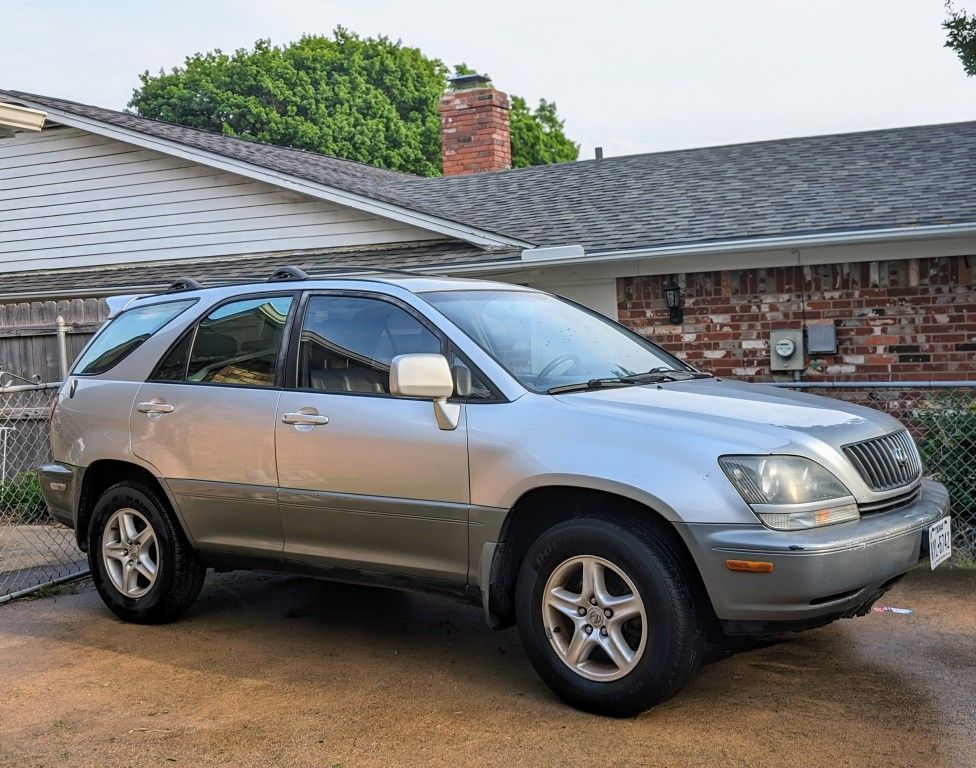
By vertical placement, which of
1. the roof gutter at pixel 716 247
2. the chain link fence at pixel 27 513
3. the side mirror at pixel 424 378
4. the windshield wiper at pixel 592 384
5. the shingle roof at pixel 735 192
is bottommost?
the chain link fence at pixel 27 513

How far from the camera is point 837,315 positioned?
10.9 m

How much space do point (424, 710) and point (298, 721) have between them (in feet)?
1.71

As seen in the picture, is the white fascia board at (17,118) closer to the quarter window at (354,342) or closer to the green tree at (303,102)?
the quarter window at (354,342)

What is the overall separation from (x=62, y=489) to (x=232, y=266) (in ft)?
22.2

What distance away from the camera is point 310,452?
533 centimetres

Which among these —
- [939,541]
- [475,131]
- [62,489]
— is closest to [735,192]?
[475,131]

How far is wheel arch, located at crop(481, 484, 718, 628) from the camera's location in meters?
4.45

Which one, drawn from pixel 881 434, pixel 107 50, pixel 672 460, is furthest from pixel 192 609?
pixel 107 50

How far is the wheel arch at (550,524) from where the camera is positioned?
4.45 m

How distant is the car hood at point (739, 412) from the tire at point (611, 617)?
1.54 ft

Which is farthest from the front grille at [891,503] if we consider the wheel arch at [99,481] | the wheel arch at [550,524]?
the wheel arch at [99,481]

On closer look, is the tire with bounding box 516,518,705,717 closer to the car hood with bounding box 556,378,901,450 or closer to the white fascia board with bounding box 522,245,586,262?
the car hood with bounding box 556,378,901,450

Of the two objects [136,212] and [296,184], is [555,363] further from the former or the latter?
[136,212]

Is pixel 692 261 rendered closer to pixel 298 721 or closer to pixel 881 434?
pixel 881 434
